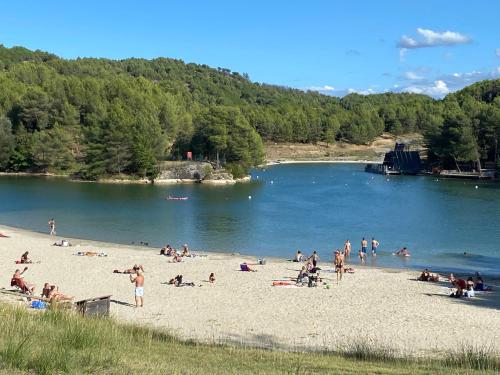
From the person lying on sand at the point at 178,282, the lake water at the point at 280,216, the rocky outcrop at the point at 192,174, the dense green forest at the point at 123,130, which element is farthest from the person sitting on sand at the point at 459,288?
the dense green forest at the point at 123,130

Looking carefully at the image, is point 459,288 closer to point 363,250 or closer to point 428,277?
point 428,277

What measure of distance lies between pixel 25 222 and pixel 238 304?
30022 mm

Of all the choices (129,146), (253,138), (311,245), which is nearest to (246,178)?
(253,138)

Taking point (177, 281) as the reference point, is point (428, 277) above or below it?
below

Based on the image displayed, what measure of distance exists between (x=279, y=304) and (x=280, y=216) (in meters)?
29.4

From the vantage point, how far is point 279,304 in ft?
66.9

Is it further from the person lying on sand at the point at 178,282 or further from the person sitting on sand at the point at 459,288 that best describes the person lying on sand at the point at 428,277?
the person lying on sand at the point at 178,282

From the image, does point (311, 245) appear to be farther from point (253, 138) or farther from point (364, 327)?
point (253, 138)

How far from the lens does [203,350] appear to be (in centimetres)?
1143

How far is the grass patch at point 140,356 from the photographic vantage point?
838 centimetres

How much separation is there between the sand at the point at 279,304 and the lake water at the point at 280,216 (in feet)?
22.6

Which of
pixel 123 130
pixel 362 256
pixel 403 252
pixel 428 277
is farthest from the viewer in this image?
pixel 123 130

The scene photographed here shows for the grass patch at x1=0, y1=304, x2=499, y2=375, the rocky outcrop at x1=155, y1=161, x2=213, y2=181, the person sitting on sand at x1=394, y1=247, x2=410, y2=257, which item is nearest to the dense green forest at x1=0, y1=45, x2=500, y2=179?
the rocky outcrop at x1=155, y1=161, x2=213, y2=181

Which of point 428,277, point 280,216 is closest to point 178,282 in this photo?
point 428,277
